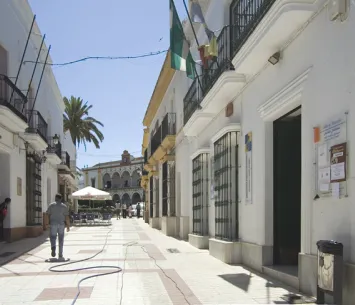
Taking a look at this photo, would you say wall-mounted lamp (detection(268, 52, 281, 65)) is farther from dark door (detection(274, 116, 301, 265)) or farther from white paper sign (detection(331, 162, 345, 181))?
white paper sign (detection(331, 162, 345, 181))

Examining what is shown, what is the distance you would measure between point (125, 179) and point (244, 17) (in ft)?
209

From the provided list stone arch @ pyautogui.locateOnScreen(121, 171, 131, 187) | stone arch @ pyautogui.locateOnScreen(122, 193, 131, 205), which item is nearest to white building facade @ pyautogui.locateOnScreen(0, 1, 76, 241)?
stone arch @ pyautogui.locateOnScreen(122, 193, 131, 205)

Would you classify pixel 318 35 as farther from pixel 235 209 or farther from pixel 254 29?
pixel 235 209

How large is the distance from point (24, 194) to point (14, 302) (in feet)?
39.7

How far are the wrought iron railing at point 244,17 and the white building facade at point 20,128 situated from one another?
23.0ft

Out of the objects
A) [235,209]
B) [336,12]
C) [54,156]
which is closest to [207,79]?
[235,209]

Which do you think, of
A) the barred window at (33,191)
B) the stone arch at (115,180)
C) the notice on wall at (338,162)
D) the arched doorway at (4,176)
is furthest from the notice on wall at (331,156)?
the stone arch at (115,180)

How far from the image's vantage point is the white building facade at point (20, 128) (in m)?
14.8

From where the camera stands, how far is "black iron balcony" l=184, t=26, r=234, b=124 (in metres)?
10.5

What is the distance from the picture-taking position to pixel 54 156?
2362cm

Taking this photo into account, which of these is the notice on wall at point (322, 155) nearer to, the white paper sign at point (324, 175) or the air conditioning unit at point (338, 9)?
the white paper sign at point (324, 175)

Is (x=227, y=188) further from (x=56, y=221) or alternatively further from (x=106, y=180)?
(x=106, y=180)

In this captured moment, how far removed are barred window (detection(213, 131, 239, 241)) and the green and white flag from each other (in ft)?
7.20

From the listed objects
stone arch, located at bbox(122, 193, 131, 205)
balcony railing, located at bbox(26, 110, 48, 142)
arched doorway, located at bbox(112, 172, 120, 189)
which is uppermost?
balcony railing, located at bbox(26, 110, 48, 142)
